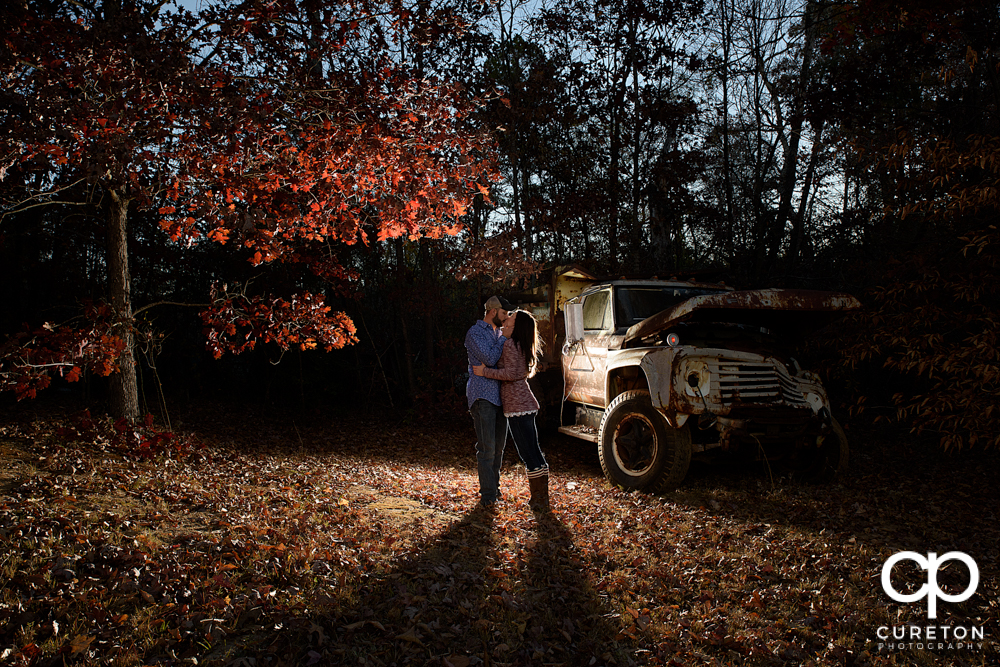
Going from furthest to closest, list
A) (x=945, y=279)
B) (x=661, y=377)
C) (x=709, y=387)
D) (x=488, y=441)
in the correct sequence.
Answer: (x=945, y=279), (x=661, y=377), (x=709, y=387), (x=488, y=441)

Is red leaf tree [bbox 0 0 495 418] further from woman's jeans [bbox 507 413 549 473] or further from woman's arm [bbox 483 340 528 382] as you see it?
woman's jeans [bbox 507 413 549 473]

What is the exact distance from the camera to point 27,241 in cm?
1119

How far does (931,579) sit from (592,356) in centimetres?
412

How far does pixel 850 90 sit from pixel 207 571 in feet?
33.7

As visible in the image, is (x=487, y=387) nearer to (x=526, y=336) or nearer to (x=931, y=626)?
(x=526, y=336)

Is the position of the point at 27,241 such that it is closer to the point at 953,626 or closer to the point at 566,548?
the point at 566,548

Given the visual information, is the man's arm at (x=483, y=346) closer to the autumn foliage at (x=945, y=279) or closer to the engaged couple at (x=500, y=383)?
the engaged couple at (x=500, y=383)

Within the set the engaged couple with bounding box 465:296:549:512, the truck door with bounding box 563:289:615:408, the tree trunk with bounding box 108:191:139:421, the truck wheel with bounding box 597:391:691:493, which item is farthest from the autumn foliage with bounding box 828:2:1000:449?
the tree trunk with bounding box 108:191:139:421

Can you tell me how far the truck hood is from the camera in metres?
5.84

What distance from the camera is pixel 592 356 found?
7.50 m

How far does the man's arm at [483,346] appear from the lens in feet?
17.3

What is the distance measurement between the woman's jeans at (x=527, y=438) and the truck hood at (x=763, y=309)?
1.81 meters

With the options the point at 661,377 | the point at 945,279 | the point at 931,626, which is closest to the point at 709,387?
the point at 661,377

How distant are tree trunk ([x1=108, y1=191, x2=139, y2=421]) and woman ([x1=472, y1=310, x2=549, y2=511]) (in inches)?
159
